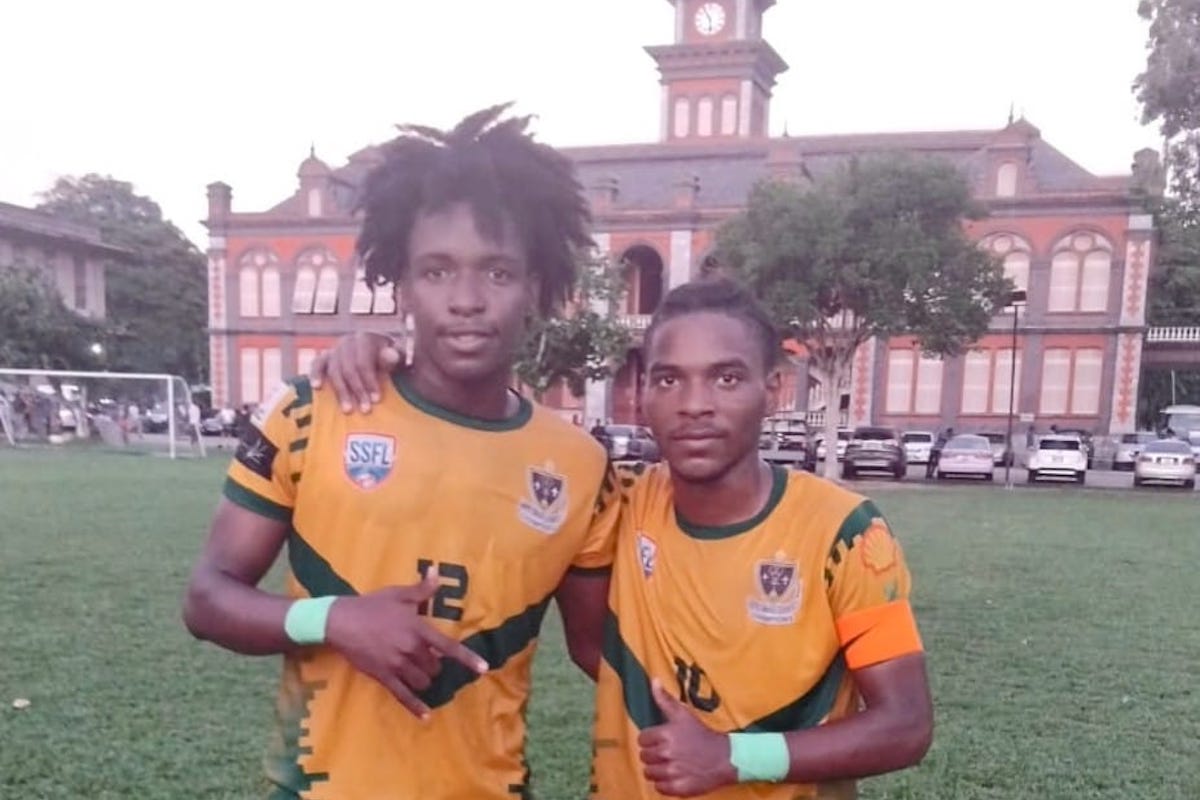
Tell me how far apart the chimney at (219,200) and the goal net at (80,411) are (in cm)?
1425

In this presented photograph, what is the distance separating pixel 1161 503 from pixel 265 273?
35654 mm

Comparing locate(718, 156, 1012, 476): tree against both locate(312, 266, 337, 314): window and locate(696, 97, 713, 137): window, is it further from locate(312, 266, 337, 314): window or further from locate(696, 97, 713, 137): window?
locate(696, 97, 713, 137): window

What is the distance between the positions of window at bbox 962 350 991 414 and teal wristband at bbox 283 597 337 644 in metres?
37.4

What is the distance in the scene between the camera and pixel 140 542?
36.2ft

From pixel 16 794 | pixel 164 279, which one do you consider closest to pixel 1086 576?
pixel 16 794

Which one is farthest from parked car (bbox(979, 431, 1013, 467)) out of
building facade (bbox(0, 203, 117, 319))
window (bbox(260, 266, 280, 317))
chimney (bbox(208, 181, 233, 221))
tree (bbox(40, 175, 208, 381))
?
tree (bbox(40, 175, 208, 381))

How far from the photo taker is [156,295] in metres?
52.4

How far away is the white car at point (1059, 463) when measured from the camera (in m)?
24.6

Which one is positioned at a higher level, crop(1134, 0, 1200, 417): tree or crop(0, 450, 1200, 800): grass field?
crop(1134, 0, 1200, 417): tree

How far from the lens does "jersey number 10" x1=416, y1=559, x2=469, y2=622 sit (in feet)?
6.65

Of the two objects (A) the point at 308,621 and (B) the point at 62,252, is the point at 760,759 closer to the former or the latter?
(A) the point at 308,621

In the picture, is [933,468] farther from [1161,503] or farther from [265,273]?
[265,273]

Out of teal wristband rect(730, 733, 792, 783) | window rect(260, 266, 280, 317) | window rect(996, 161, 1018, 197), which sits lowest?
teal wristband rect(730, 733, 792, 783)

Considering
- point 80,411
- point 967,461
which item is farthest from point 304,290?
point 967,461
